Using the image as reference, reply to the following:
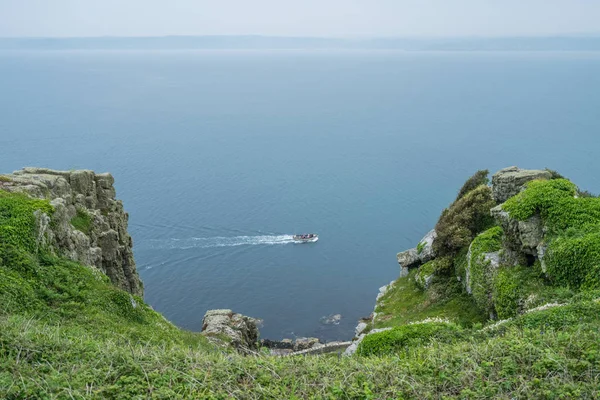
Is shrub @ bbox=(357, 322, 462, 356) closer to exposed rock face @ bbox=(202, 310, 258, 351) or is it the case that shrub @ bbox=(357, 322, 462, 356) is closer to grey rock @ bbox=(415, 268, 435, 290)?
exposed rock face @ bbox=(202, 310, 258, 351)

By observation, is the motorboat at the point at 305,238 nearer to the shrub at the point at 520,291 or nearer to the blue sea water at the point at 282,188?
the blue sea water at the point at 282,188

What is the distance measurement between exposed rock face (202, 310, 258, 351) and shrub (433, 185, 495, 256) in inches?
787

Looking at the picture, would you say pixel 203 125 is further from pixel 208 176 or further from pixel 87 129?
pixel 208 176

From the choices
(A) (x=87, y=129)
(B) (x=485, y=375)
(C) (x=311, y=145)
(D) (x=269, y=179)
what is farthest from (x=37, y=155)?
(B) (x=485, y=375)

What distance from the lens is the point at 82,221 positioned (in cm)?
3481

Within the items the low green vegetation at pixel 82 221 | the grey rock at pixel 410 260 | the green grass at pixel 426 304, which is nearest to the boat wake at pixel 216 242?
the grey rock at pixel 410 260

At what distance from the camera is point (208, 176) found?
13312 cm

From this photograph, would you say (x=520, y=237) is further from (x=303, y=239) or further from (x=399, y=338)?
(x=303, y=239)

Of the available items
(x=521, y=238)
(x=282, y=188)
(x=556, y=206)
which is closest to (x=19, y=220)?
(x=521, y=238)

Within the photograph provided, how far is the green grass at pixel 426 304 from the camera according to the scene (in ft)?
116

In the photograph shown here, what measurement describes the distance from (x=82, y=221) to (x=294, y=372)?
1055 inches

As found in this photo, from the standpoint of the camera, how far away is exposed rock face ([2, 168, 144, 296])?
93.1ft

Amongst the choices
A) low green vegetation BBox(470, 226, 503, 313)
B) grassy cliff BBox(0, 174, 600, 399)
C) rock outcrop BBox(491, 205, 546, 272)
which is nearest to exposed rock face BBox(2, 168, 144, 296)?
grassy cliff BBox(0, 174, 600, 399)

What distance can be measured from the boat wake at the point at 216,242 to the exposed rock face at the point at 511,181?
6087cm
